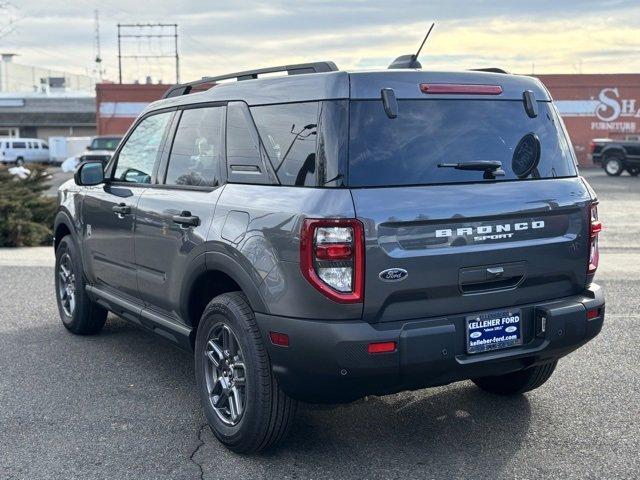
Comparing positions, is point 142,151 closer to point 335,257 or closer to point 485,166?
point 335,257

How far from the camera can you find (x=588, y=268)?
4.41 meters

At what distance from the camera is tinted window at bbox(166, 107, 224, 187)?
4.70 metres

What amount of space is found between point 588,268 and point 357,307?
1504mm

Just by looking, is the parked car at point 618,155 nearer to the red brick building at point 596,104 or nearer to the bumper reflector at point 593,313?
the red brick building at point 596,104

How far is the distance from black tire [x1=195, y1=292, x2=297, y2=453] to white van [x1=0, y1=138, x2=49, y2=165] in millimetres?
49232

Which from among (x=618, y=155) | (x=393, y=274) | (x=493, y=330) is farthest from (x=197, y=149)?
(x=618, y=155)

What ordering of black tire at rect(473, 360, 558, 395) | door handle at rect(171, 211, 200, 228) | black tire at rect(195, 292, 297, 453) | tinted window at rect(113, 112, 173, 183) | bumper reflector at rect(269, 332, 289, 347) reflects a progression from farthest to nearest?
1. tinted window at rect(113, 112, 173, 183)
2. black tire at rect(473, 360, 558, 395)
3. door handle at rect(171, 211, 200, 228)
4. black tire at rect(195, 292, 297, 453)
5. bumper reflector at rect(269, 332, 289, 347)

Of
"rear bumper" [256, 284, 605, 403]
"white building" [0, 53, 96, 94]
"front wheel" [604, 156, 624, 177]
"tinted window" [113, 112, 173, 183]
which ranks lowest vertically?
"front wheel" [604, 156, 624, 177]

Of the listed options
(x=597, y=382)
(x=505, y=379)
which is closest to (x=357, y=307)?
(x=505, y=379)

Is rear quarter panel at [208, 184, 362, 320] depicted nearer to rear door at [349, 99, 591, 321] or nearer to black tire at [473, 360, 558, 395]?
rear door at [349, 99, 591, 321]

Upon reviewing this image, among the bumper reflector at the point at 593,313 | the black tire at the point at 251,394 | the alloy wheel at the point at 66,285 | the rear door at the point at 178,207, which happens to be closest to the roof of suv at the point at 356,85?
the rear door at the point at 178,207

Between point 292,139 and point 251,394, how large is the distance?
132cm

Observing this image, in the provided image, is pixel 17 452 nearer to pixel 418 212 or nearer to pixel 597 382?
pixel 418 212

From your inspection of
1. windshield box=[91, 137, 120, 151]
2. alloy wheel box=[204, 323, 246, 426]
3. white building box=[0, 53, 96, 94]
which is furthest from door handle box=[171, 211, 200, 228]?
white building box=[0, 53, 96, 94]
